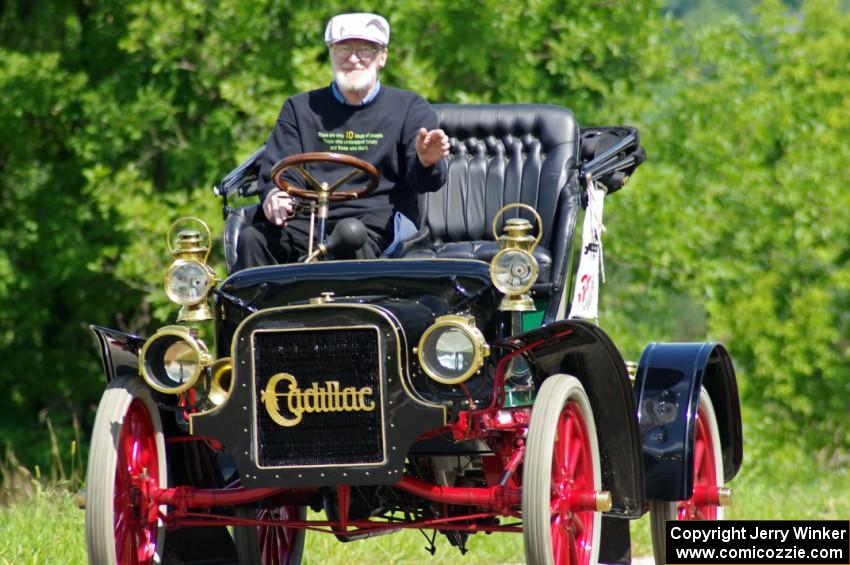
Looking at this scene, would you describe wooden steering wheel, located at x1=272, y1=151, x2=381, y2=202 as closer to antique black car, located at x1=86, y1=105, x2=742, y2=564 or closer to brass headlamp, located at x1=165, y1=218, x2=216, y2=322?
antique black car, located at x1=86, y1=105, x2=742, y2=564

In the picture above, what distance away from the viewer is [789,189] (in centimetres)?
1992

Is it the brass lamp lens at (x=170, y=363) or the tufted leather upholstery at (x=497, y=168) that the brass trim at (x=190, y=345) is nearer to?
the brass lamp lens at (x=170, y=363)

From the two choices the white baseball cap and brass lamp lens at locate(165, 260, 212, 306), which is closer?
brass lamp lens at locate(165, 260, 212, 306)

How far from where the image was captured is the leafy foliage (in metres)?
14.4

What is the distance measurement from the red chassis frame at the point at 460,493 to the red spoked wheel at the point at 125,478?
0.11 feet

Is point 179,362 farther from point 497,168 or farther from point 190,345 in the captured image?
point 497,168

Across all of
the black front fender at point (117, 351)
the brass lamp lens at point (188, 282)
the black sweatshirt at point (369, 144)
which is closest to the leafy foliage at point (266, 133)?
the black sweatshirt at point (369, 144)

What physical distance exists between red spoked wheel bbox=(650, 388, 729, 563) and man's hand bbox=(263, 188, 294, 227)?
1924 millimetres

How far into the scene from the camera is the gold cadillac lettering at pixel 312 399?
510 cm

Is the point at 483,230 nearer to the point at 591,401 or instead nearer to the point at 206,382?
the point at 591,401

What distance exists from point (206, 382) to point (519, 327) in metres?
1.13

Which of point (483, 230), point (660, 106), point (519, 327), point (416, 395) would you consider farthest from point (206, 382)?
point (660, 106)

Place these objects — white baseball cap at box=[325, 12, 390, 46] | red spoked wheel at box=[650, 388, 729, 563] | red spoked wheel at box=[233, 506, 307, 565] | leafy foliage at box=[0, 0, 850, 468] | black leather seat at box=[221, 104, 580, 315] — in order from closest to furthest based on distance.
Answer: red spoked wheel at box=[233, 506, 307, 565]
white baseball cap at box=[325, 12, 390, 46]
red spoked wheel at box=[650, 388, 729, 563]
black leather seat at box=[221, 104, 580, 315]
leafy foliage at box=[0, 0, 850, 468]

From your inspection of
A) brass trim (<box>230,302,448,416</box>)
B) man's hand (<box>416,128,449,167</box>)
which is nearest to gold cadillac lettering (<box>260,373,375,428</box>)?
brass trim (<box>230,302,448,416</box>)
